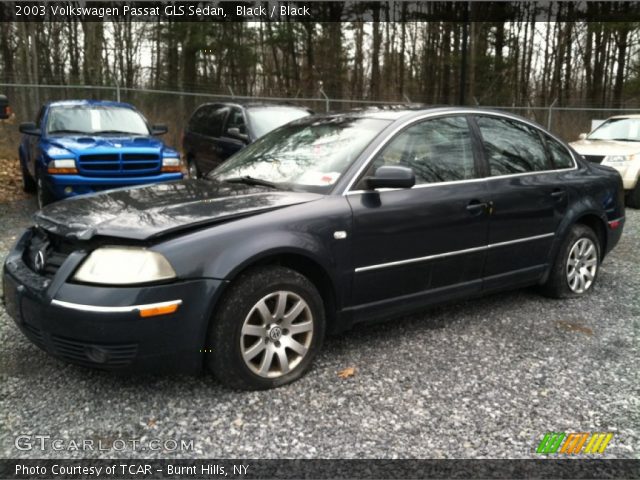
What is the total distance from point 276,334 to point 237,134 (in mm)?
5957

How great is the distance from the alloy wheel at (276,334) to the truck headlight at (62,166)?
A: 5.06 metres

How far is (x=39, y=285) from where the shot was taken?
2912mm

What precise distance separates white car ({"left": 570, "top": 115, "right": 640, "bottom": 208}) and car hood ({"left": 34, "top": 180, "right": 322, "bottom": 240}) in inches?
309

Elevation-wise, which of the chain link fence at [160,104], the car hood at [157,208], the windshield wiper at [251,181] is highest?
the chain link fence at [160,104]

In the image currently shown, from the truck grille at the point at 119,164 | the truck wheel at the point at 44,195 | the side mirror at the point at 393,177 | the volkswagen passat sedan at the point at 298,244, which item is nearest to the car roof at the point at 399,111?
the volkswagen passat sedan at the point at 298,244

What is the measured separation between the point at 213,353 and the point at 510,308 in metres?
2.73

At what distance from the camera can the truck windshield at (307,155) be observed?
3607 mm

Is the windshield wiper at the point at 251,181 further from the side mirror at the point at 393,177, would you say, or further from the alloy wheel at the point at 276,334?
the alloy wheel at the point at 276,334

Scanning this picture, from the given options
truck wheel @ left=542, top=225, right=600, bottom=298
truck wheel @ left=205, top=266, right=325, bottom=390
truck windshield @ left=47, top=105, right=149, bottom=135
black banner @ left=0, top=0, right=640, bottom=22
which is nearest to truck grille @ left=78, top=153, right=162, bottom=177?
truck windshield @ left=47, top=105, right=149, bottom=135

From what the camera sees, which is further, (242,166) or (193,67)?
(193,67)

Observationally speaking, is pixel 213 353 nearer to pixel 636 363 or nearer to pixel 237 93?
pixel 636 363

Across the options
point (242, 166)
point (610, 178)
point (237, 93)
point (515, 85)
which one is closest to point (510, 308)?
point (610, 178)

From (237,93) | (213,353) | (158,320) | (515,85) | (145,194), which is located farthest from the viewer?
(515,85)

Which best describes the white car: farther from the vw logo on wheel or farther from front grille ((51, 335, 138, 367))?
front grille ((51, 335, 138, 367))
